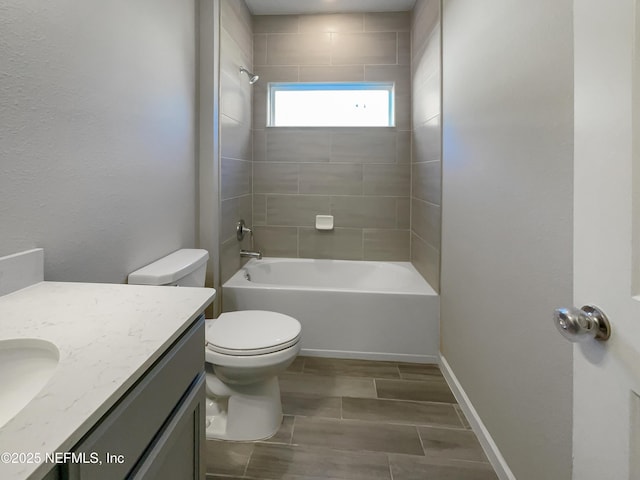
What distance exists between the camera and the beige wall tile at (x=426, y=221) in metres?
2.43

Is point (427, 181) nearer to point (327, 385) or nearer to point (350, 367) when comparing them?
point (350, 367)

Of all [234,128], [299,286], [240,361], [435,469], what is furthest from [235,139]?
[435,469]

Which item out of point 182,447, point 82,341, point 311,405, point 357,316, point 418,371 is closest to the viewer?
point 82,341

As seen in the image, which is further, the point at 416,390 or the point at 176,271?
the point at 416,390

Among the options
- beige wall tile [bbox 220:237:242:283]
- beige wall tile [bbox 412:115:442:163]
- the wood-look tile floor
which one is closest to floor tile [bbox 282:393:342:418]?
the wood-look tile floor

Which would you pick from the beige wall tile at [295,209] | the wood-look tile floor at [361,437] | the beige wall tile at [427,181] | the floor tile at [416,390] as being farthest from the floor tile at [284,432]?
the beige wall tile at [295,209]

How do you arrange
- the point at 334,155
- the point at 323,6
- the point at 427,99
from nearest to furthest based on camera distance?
the point at 427,99, the point at 323,6, the point at 334,155

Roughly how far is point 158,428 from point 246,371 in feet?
2.88

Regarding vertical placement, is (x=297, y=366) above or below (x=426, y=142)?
below

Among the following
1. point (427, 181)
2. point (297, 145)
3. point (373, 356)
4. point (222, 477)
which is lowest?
point (222, 477)

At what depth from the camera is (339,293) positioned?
2529mm

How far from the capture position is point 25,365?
0.76 m

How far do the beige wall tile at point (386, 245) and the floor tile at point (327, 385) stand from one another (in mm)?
1296

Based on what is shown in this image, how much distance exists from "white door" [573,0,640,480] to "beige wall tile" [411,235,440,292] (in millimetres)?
1828
